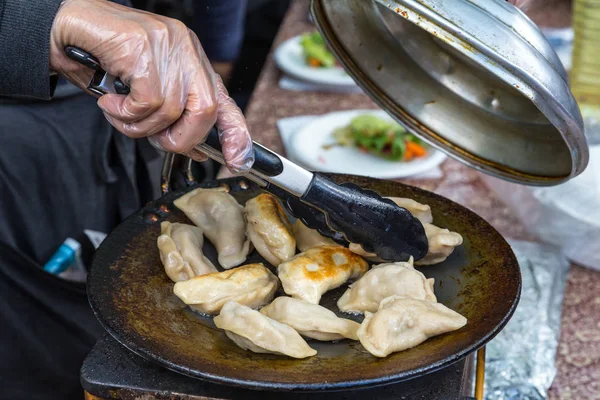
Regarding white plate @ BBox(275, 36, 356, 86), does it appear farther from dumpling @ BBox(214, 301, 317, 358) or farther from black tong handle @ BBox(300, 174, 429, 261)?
dumpling @ BBox(214, 301, 317, 358)

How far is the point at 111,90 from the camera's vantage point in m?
1.23

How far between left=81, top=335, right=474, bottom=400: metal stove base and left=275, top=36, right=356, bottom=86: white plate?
2.05 m

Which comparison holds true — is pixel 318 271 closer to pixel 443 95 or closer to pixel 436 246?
pixel 436 246

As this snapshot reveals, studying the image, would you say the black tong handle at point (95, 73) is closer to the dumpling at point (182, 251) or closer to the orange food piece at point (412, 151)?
the dumpling at point (182, 251)

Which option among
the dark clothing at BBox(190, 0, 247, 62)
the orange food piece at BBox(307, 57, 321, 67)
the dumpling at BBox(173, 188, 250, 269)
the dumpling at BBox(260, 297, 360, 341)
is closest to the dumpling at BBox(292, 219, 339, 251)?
the dumpling at BBox(173, 188, 250, 269)

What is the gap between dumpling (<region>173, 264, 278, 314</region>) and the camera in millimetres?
1405

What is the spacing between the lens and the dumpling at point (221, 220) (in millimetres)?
1657

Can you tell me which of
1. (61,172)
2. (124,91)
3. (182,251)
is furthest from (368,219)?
(61,172)

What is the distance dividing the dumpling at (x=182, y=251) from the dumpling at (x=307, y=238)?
216 mm

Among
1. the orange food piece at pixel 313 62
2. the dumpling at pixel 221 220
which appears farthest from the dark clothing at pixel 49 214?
the orange food piece at pixel 313 62

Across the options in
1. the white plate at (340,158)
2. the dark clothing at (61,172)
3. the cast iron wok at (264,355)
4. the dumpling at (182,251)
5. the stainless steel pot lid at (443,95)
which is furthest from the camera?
the white plate at (340,158)

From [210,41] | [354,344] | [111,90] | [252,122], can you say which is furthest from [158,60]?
[252,122]

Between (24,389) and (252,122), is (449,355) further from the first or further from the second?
(252,122)

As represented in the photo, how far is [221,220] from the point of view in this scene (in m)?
1.69
